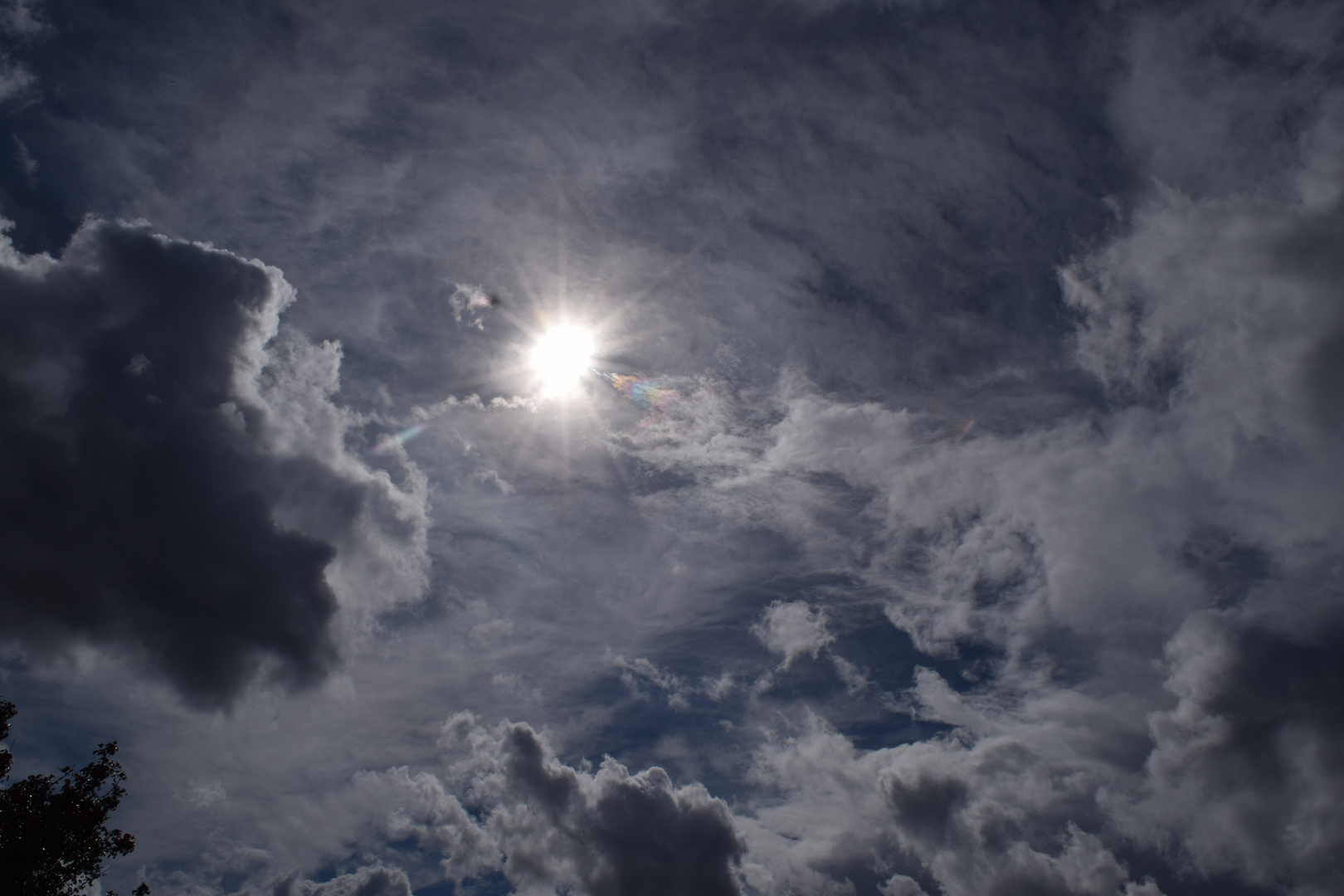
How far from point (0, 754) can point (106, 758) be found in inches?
292

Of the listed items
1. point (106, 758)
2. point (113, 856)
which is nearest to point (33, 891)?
point (113, 856)

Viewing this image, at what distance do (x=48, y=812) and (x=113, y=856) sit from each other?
6405mm

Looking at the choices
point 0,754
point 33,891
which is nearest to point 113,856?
point 33,891

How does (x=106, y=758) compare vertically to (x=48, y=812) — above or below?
above

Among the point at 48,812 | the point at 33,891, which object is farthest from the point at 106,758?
the point at 33,891

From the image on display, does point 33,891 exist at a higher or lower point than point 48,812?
lower

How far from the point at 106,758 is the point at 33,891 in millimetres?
10406

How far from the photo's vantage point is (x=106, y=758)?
65000 millimetres

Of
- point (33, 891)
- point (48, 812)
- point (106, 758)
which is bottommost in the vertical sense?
point (33, 891)

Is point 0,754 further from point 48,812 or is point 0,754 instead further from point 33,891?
point 33,891

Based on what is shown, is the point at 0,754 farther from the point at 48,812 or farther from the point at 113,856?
the point at 113,856

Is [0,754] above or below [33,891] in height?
above

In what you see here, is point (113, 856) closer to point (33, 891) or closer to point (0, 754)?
point (33, 891)

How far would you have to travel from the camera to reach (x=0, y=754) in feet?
205
